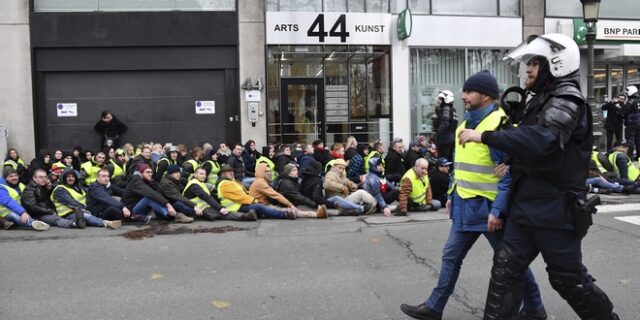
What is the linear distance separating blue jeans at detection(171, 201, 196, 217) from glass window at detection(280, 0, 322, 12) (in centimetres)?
779

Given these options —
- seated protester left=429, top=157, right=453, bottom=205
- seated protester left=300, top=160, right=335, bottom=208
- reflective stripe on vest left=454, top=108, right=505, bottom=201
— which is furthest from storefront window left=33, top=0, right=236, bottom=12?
reflective stripe on vest left=454, top=108, right=505, bottom=201

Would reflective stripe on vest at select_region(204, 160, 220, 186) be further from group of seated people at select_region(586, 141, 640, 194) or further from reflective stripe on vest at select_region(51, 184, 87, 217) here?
group of seated people at select_region(586, 141, 640, 194)

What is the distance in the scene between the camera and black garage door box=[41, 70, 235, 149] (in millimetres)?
14977

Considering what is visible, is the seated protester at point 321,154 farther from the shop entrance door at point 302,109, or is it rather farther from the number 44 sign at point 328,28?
the number 44 sign at point 328,28

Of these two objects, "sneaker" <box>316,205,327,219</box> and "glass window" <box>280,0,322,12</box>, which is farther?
"glass window" <box>280,0,322,12</box>

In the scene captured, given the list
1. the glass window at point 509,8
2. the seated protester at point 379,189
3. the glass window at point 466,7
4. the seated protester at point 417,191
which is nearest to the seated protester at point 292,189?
the seated protester at point 379,189

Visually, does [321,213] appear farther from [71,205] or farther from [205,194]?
[71,205]

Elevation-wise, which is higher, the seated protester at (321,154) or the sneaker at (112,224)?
the seated protester at (321,154)

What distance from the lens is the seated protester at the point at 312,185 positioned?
32.3 ft

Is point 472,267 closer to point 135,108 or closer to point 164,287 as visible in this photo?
point 164,287

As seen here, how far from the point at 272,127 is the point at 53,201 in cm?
756

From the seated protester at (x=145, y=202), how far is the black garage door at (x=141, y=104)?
6.45 meters

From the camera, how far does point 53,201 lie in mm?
8602

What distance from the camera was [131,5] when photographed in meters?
14.7
